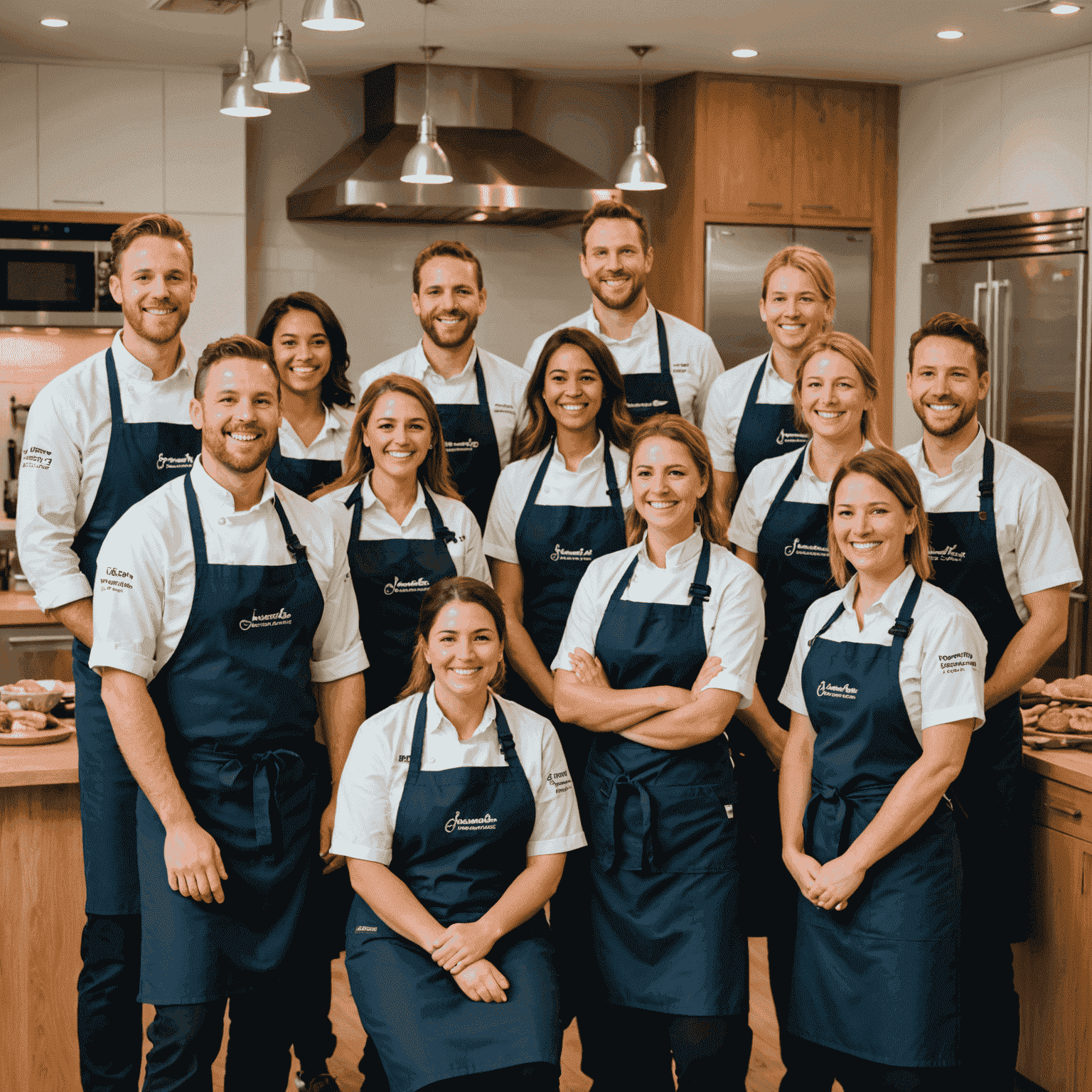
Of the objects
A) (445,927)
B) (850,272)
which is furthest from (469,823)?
(850,272)

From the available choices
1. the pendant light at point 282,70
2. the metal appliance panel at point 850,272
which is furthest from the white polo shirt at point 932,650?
the metal appliance panel at point 850,272

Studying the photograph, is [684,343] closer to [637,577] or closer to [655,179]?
[637,577]

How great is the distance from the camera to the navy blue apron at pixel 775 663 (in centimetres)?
277

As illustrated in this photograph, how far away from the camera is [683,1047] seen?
8.18 feet

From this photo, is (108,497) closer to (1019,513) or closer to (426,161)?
(1019,513)

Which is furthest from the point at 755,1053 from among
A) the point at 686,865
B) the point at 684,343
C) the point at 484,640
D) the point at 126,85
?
the point at 126,85

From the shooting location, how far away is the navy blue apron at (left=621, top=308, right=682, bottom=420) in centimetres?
323

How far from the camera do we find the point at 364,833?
2.37m

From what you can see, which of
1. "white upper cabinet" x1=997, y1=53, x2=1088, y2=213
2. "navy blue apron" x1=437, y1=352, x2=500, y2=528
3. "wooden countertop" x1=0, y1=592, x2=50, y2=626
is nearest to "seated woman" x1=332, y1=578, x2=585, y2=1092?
"navy blue apron" x1=437, y1=352, x2=500, y2=528

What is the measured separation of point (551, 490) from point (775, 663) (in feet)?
2.00

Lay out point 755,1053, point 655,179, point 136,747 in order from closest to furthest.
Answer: point 136,747 < point 755,1053 < point 655,179

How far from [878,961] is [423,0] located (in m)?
3.36

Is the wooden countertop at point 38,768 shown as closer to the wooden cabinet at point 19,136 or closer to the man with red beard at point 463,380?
the man with red beard at point 463,380

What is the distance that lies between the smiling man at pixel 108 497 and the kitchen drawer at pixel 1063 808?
1827 millimetres
